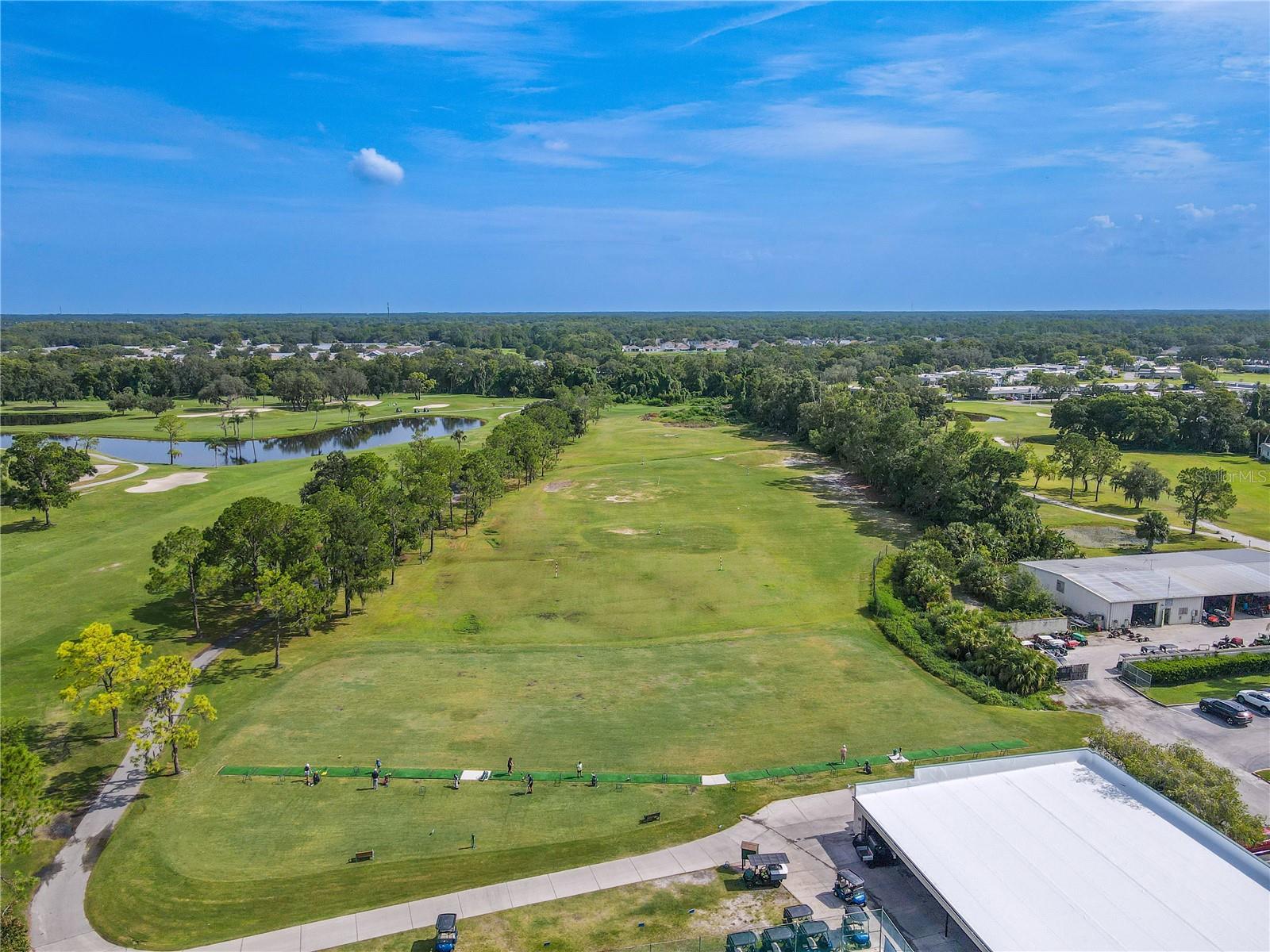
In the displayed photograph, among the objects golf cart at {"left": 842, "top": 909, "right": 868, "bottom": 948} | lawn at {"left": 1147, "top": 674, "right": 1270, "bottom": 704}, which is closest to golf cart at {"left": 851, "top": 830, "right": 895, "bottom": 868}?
golf cart at {"left": 842, "top": 909, "right": 868, "bottom": 948}

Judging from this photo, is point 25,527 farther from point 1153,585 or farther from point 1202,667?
point 1153,585

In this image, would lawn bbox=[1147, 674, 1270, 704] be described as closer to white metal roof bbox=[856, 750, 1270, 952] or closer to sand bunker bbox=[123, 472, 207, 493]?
white metal roof bbox=[856, 750, 1270, 952]

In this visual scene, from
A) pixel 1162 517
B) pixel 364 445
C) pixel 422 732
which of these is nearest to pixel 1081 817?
pixel 422 732

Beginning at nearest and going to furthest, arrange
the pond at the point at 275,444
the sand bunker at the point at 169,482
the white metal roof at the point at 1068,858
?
the white metal roof at the point at 1068,858 → the sand bunker at the point at 169,482 → the pond at the point at 275,444

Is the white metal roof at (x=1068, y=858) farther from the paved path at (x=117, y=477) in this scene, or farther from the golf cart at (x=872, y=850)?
the paved path at (x=117, y=477)

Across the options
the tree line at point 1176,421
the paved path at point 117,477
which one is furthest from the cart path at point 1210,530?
the paved path at point 117,477

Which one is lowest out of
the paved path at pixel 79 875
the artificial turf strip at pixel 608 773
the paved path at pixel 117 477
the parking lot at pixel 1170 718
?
the paved path at pixel 79 875

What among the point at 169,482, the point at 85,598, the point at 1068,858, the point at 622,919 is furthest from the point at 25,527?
the point at 1068,858

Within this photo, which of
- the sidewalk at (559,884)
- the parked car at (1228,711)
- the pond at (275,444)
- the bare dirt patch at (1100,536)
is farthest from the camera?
the pond at (275,444)
